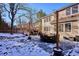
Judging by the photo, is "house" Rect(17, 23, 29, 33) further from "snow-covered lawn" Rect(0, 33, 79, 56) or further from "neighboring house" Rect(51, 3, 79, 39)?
"neighboring house" Rect(51, 3, 79, 39)

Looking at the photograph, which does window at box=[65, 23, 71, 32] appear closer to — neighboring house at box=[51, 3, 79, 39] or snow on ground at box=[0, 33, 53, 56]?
neighboring house at box=[51, 3, 79, 39]

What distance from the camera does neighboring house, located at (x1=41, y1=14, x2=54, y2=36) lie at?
2.08 metres

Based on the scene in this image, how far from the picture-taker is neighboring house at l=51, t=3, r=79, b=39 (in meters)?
2.05

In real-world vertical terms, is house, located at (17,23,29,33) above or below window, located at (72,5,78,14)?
below

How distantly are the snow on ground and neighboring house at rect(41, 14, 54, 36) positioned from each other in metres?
0.14

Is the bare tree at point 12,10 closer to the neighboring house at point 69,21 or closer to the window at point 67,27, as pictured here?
the neighboring house at point 69,21

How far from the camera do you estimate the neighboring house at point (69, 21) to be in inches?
80.8

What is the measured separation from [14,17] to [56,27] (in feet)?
1.68

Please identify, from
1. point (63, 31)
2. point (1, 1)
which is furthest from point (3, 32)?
point (63, 31)

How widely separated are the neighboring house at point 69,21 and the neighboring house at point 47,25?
0.16 feet

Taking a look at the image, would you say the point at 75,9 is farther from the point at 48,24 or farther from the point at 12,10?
the point at 12,10

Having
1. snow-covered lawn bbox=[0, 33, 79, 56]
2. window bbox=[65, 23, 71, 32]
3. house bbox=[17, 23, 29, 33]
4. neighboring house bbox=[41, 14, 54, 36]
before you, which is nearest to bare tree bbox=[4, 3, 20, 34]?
house bbox=[17, 23, 29, 33]

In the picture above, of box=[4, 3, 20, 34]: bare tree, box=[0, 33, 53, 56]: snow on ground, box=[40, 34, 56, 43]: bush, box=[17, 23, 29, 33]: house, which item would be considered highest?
box=[4, 3, 20, 34]: bare tree

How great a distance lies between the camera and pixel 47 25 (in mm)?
2100
